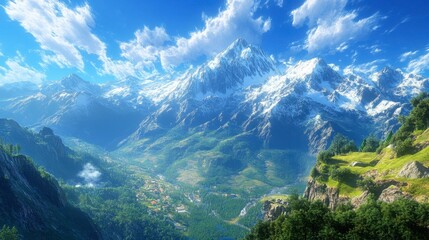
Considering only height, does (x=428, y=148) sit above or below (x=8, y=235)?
above

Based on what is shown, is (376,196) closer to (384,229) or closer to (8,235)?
(384,229)

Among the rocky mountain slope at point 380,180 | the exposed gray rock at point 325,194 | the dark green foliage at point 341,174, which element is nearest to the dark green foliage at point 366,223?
the rocky mountain slope at point 380,180

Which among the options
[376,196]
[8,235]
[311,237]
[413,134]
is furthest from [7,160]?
[413,134]

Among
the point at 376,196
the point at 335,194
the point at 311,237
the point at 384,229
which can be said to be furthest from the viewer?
the point at 335,194

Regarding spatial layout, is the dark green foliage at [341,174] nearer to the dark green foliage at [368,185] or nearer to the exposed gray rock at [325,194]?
the exposed gray rock at [325,194]

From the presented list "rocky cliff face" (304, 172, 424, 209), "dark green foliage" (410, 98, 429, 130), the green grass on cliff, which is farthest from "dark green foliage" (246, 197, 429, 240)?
"dark green foliage" (410, 98, 429, 130)
